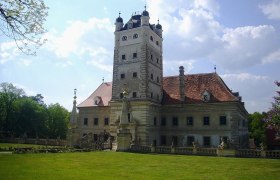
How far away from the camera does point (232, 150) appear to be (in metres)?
29.4

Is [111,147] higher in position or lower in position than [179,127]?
lower

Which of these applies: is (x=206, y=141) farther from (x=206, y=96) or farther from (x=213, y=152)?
(x=213, y=152)

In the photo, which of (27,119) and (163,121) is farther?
(27,119)

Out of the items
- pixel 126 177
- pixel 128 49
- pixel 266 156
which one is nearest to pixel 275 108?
pixel 266 156

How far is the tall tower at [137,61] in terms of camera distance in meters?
42.6

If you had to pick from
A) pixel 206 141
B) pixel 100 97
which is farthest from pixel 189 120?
pixel 100 97

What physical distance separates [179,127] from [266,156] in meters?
16.6

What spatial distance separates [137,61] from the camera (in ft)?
142

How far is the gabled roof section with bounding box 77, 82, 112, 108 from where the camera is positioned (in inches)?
1964

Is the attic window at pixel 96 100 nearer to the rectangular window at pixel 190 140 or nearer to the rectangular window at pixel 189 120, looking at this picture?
the rectangular window at pixel 189 120

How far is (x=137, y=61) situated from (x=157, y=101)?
683 centimetres

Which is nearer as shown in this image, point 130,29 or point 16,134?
point 130,29

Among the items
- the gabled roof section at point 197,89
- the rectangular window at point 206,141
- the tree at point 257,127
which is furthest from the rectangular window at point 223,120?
the tree at point 257,127

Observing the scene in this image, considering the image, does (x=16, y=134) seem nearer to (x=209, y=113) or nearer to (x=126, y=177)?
(x=209, y=113)
